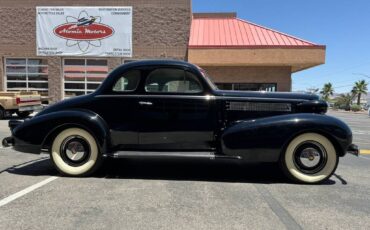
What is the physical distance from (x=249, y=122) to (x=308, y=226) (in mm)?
1991

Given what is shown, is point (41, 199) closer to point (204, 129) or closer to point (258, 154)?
point (204, 129)

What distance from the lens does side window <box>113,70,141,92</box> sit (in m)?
5.45

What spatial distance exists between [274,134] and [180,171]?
180cm

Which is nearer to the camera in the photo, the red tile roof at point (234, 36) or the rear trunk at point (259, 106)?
the rear trunk at point (259, 106)

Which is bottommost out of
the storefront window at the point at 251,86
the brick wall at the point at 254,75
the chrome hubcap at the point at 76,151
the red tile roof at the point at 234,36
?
the chrome hubcap at the point at 76,151

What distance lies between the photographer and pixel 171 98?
5320 mm

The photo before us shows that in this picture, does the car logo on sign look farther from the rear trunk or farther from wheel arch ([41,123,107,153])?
the rear trunk

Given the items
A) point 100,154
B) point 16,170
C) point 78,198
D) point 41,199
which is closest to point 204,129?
point 100,154

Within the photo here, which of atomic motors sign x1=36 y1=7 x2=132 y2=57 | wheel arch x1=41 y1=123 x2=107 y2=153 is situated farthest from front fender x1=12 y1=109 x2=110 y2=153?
atomic motors sign x1=36 y1=7 x2=132 y2=57

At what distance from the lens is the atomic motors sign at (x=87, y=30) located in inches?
782

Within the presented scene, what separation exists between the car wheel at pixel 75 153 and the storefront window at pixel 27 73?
16754mm

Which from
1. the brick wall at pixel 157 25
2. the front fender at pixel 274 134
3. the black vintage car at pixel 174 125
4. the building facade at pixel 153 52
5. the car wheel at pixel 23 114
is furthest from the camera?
the brick wall at pixel 157 25

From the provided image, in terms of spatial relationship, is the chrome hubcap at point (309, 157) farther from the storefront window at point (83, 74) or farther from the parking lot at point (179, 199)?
the storefront window at point (83, 74)

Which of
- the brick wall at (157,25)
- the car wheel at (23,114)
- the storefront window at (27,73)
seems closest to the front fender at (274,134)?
the car wheel at (23,114)
